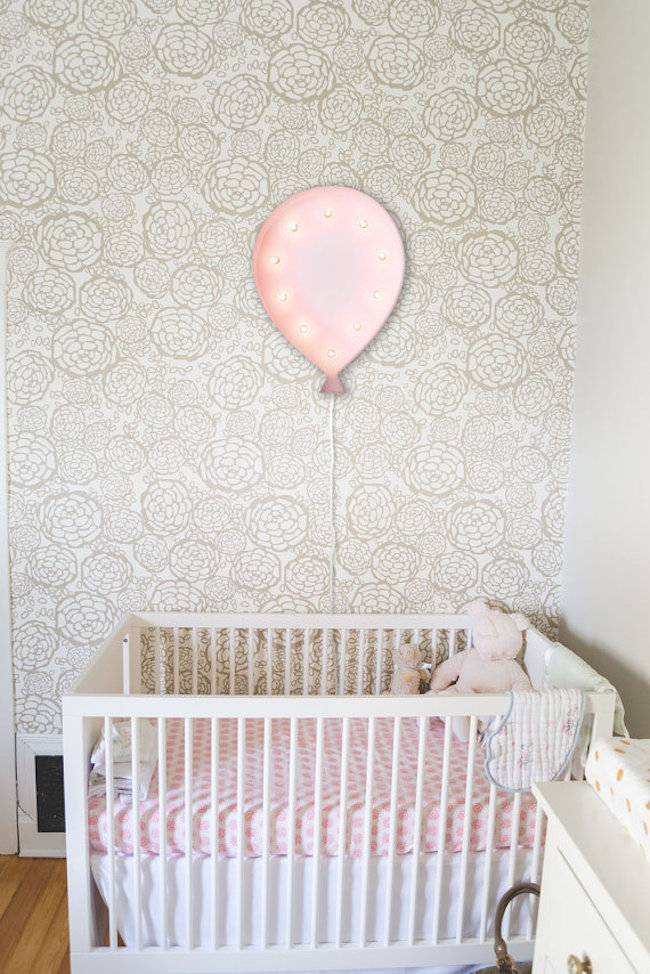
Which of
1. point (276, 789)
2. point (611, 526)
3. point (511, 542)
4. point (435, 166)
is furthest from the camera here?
point (511, 542)

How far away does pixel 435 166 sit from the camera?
215 centimetres

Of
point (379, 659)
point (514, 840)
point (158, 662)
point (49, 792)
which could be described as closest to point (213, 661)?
point (158, 662)

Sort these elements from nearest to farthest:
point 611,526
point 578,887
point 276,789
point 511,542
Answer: point 578,887 < point 276,789 < point 611,526 < point 511,542

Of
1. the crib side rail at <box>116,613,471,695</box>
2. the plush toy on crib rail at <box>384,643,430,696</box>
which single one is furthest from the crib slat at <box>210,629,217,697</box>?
the plush toy on crib rail at <box>384,643,430,696</box>

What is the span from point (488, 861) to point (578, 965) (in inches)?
26.6

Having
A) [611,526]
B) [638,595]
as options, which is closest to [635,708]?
[638,595]

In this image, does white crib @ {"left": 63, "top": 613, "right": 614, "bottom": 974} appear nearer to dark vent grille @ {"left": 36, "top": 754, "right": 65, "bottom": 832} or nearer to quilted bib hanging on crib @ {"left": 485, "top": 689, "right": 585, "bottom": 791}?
quilted bib hanging on crib @ {"left": 485, "top": 689, "right": 585, "bottom": 791}

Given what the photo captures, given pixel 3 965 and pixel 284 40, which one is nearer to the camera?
pixel 3 965

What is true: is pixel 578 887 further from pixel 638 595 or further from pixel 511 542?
pixel 511 542

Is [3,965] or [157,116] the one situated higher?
[157,116]

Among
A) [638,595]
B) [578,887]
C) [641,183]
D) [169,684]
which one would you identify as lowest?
[169,684]

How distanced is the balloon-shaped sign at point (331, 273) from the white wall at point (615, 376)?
585 mm

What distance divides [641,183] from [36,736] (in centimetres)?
231

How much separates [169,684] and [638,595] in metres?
1.39
